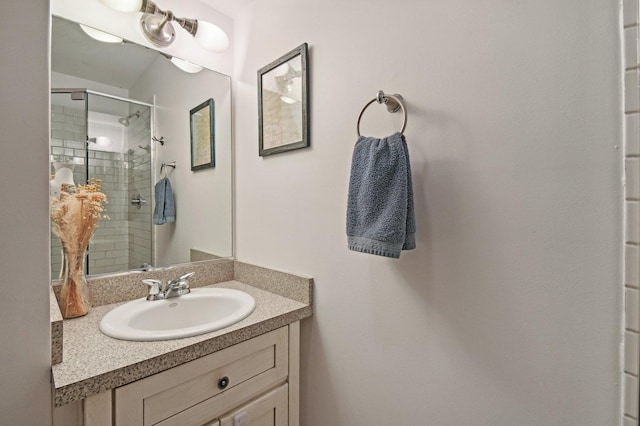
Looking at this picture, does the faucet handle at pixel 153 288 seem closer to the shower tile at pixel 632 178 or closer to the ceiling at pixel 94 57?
the ceiling at pixel 94 57

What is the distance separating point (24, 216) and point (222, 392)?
0.70 metres

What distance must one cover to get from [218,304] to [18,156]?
2.65 feet

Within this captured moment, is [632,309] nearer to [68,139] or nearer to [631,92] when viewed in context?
[631,92]

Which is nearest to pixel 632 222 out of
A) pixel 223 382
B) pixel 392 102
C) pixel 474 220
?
pixel 474 220

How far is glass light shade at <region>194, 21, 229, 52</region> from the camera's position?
4.45ft

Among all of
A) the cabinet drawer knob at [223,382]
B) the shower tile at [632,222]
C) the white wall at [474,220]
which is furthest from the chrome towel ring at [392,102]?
the cabinet drawer knob at [223,382]

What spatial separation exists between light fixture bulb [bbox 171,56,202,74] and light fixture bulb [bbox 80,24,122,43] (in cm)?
22

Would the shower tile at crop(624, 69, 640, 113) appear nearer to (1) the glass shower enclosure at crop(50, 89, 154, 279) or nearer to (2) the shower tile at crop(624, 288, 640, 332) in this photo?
(2) the shower tile at crop(624, 288, 640, 332)

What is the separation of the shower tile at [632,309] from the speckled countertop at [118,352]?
Result: 0.88 meters

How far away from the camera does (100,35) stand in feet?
3.76

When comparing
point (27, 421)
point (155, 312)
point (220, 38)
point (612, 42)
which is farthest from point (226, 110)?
point (612, 42)

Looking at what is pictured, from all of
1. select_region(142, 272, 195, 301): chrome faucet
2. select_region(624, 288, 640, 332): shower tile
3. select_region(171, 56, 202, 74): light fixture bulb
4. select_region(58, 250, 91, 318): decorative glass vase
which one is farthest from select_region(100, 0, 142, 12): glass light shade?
select_region(624, 288, 640, 332): shower tile

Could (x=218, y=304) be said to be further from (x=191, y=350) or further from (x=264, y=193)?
(x=264, y=193)

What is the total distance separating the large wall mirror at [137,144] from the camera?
3.56 ft
